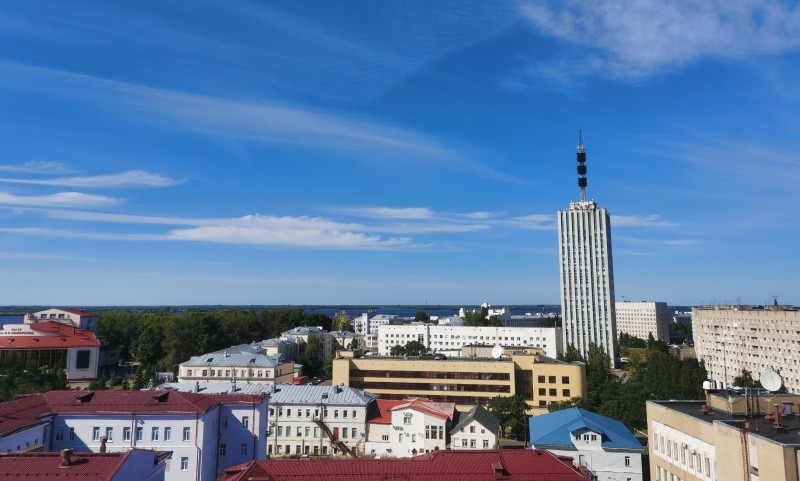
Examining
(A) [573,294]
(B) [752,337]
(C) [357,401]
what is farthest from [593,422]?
(A) [573,294]

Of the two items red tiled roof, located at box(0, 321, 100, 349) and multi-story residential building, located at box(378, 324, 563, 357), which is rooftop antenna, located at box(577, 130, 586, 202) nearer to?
multi-story residential building, located at box(378, 324, 563, 357)

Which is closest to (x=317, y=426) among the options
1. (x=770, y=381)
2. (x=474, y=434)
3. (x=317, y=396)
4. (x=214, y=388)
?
(x=317, y=396)

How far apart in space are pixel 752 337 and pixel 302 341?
83.4m

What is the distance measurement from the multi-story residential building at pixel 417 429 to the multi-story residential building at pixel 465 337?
64277 millimetres

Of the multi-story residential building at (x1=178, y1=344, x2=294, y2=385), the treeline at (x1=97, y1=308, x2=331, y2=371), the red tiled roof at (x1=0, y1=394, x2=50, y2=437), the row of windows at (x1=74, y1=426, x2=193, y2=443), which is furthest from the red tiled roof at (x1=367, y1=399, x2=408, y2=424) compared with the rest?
the treeline at (x1=97, y1=308, x2=331, y2=371)

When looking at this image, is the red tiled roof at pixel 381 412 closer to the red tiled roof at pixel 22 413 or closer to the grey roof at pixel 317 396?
the grey roof at pixel 317 396

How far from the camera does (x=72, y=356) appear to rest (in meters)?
82.2

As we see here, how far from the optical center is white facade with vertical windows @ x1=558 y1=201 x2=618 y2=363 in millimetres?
131750

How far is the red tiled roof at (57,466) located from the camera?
1798 centimetres

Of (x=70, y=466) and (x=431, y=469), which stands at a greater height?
(x=70, y=466)

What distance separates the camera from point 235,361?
68.8 metres

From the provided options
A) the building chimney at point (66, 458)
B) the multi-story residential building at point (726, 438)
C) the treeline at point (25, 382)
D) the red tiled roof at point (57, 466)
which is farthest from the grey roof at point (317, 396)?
the building chimney at point (66, 458)

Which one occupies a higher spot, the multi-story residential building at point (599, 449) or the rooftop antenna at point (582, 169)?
the rooftop antenna at point (582, 169)

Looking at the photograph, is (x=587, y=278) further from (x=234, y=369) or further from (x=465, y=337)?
(x=234, y=369)
